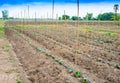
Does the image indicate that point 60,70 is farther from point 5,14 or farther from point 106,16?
point 5,14

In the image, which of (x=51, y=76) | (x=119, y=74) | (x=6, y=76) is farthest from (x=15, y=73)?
(x=119, y=74)

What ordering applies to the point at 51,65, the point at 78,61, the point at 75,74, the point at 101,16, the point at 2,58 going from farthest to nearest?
the point at 101,16, the point at 2,58, the point at 78,61, the point at 51,65, the point at 75,74

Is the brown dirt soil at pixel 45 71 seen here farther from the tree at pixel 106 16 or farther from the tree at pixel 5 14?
the tree at pixel 5 14

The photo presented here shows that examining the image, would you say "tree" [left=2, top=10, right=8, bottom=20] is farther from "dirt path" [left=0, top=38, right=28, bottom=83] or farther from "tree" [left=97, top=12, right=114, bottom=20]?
"dirt path" [left=0, top=38, right=28, bottom=83]

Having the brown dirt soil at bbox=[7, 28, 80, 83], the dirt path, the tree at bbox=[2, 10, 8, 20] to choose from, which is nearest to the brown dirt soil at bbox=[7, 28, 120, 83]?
the brown dirt soil at bbox=[7, 28, 80, 83]

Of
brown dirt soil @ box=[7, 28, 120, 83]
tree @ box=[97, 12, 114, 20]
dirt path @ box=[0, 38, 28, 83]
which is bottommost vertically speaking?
dirt path @ box=[0, 38, 28, 83]

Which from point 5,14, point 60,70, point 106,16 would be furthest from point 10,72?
point 5,14

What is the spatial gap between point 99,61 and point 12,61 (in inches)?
150

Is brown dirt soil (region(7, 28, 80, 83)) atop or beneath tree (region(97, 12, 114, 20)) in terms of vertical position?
beneath

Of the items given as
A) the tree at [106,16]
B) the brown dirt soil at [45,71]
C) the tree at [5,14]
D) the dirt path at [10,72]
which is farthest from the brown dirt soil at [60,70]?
the tree at [5,14]

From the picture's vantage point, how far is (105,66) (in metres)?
9.36

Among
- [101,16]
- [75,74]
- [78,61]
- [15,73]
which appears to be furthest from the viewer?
[101,16]

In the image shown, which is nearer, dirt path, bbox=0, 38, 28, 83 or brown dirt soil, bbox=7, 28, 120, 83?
brown dirt soil, bbox=7, 28, 120, 83

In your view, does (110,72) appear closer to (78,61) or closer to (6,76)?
(78,61)
